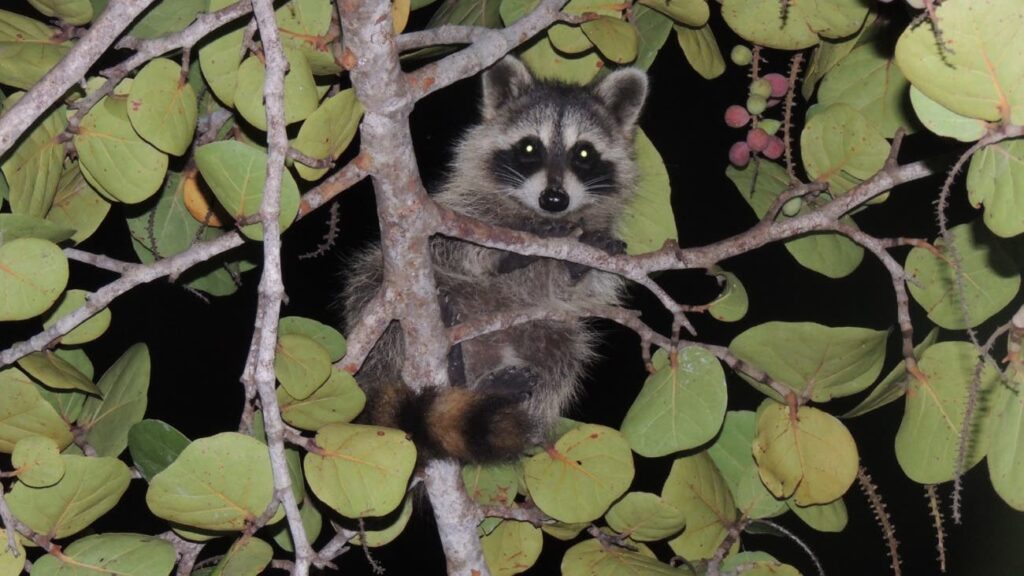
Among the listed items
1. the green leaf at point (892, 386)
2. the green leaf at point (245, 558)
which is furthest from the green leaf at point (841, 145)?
the green leaf at point (245, 558)

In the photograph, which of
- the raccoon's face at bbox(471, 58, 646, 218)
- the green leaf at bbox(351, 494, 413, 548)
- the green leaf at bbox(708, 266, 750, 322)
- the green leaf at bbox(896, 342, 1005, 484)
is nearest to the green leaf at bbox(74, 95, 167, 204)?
the green leaf at bbox(351, 494, 413, 548)

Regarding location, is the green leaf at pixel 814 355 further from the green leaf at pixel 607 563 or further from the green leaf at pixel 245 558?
the green leaf at pixel 245 558

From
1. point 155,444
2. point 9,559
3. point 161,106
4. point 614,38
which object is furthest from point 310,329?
point 614,38

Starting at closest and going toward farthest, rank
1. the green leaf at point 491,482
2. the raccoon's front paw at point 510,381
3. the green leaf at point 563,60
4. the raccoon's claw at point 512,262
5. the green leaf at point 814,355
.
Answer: the green leaf at point 814,355 < the green leaf at point 491,482 < the green leaf at point 563,60 < the raccoon's front paw at point 510,381 < the raccoon's claw at point 512,262

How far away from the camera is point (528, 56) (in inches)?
89.4

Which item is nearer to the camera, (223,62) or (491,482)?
(223,62)

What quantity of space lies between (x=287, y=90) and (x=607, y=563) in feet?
2.72

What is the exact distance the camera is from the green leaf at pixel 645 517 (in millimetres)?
1808

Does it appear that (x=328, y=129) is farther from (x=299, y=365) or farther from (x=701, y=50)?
(x=701, y=50)

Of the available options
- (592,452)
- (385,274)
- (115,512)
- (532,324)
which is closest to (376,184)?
(385,274)

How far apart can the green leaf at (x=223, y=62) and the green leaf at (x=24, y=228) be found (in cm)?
28

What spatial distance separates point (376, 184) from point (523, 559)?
0.67 metres

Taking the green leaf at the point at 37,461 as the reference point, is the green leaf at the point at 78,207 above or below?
above

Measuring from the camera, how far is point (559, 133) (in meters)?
2.99
